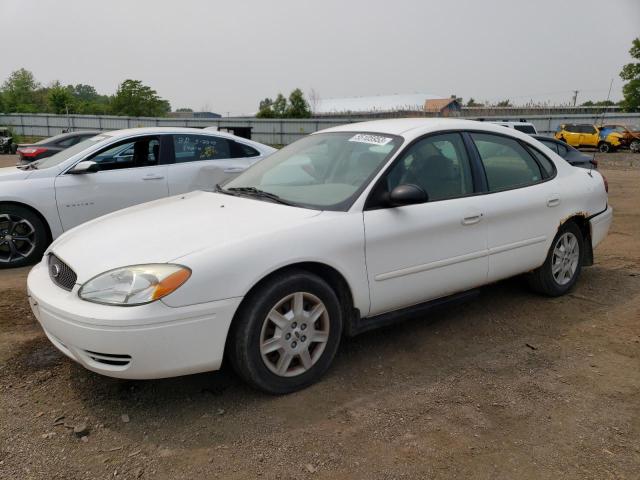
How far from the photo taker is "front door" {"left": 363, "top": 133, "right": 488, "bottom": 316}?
3.36 metres

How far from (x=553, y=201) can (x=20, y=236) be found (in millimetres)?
5296

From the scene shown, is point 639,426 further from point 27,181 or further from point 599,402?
point 27,181

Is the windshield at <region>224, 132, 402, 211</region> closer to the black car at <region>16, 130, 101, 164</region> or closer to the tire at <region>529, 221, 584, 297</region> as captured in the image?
the tire at <region>529, 221, 584, 297</region>

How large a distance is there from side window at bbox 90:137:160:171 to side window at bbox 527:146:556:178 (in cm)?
421

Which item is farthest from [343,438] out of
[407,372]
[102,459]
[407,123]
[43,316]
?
[407,123]

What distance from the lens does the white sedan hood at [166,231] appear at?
111 inches

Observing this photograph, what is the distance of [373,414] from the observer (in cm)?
288

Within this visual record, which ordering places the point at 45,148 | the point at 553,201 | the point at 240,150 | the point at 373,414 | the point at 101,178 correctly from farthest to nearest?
the point at 45,148 → the point at 240,150 → the point at 101,178 → the point at 553,201 → the point at 373,414

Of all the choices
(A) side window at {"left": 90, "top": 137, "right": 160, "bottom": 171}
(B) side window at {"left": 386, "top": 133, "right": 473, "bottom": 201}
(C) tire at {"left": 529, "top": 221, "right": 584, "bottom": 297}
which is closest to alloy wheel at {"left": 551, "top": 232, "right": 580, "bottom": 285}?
(C) tire at {"left": 529, "top": 221, "right": 584, "bottom": 297}

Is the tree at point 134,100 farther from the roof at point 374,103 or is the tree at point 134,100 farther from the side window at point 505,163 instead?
the side window at point 505,163

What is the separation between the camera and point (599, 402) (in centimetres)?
303

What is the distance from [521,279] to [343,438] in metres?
2.83

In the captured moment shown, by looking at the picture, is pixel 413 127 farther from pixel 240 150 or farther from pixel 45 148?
pixel 45 148

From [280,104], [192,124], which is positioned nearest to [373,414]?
[192,124]
